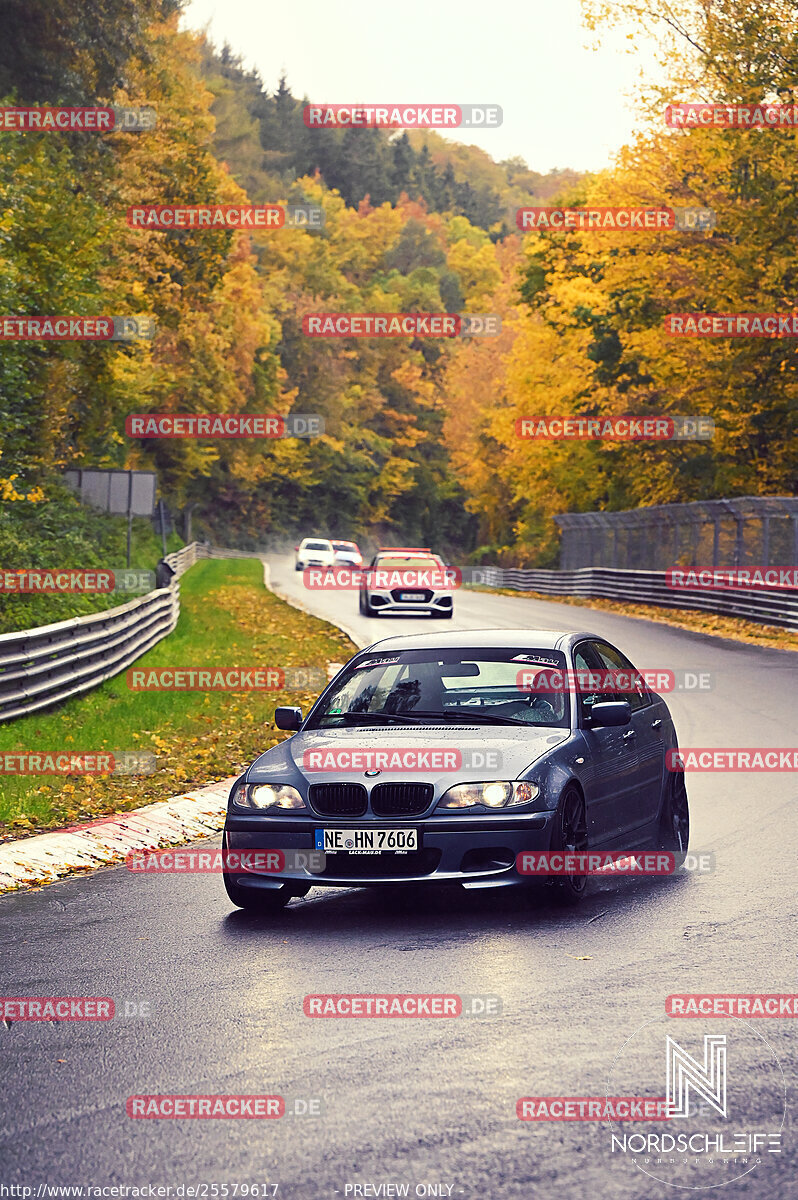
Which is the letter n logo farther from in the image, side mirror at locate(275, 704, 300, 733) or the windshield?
side mirror at locate(275, 704, 300, 733)

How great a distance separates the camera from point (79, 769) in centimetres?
1388

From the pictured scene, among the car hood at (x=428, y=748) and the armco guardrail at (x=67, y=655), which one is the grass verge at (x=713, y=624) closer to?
the armco guardrail at (x=67, y=655)

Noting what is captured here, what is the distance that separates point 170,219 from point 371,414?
6296 cm

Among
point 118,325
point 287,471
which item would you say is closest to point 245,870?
point 118,325

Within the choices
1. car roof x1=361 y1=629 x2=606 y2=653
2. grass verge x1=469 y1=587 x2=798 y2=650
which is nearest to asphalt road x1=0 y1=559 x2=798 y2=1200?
car roof x1=361 y1=629 x2=606 y2=653

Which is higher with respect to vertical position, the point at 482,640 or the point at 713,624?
the point at 482,640

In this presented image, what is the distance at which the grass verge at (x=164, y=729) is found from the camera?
1250 cm

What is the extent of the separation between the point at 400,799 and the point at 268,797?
75cm

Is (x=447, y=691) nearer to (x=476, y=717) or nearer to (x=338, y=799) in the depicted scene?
(x=476, y=717)

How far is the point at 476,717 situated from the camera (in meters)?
9.11

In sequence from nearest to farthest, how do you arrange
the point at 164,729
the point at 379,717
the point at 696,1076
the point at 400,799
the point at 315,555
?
the point at 696,1076, the point at 400,799, the point at 379,717, the point at 164,729, the point at 315,555

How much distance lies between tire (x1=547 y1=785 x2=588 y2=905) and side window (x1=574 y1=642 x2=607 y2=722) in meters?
0.75

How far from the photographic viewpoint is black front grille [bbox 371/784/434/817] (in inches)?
326

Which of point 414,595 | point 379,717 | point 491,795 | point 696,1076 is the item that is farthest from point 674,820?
point 414,595
